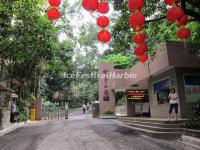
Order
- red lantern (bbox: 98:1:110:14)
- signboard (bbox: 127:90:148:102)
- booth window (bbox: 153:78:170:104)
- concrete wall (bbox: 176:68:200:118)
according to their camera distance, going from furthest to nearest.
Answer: signboard (bbox: 127:90:148:102), booth window (bbox: 153:78:170:104), concrete wall (bbox: 176:68:200:118), red lantern (bbox: 98:1:110:14)

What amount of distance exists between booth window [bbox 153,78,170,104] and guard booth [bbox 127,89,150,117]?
3.75 metres

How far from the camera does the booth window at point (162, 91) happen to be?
17.4 m

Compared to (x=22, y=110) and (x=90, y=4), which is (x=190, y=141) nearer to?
(x=90, y=4)

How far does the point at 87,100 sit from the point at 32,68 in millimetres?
29022

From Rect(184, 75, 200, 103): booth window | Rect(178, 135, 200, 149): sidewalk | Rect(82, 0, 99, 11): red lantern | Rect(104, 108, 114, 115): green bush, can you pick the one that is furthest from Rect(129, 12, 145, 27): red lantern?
Rect(104, 108, 114, 115): green bush

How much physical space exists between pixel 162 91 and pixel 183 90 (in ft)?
8.94

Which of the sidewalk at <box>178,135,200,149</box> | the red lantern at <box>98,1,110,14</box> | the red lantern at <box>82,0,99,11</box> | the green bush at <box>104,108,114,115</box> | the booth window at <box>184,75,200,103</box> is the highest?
the red lantern at <box>98,1,110,14</box>

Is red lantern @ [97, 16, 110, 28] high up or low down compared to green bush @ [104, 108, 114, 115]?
up

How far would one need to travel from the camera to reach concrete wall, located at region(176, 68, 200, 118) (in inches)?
601

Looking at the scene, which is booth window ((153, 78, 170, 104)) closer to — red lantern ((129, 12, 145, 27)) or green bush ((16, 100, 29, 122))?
red lantern ((129, 12, 145, 27))

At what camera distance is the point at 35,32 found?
16391 mm

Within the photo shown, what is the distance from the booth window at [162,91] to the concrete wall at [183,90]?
1321 mm

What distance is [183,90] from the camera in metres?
15.6

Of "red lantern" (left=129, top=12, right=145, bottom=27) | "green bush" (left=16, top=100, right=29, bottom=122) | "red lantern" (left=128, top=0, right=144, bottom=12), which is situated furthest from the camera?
"green bush" (left=16, top=100, right=29, bottom=122)
